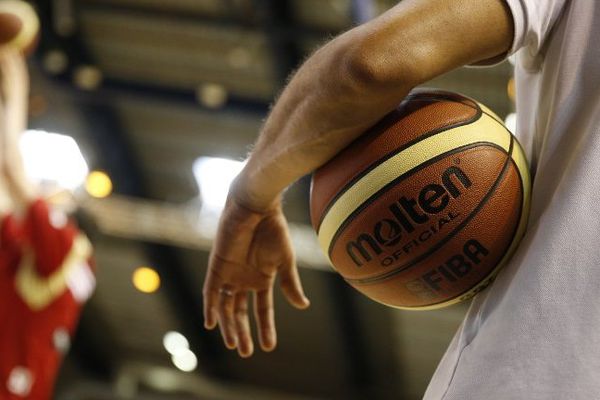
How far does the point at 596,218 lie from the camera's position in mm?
1120

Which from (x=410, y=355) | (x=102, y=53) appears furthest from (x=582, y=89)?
(x=410, y=355)

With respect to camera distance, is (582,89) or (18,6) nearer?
(582,89)

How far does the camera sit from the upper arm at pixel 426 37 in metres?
1.10

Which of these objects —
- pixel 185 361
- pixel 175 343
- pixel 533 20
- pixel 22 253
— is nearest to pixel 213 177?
pixel 175 343

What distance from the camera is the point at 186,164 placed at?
941 centimetres

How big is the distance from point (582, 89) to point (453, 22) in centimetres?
23

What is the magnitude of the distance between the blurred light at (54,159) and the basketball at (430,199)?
27.2 feet

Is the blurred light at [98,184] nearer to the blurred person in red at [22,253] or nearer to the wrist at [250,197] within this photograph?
the blurred person in red at [22,253]

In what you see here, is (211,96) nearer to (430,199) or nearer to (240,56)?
(240,56)

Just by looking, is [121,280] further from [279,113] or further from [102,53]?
[279,113]

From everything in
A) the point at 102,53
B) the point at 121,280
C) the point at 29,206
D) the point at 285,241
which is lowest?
the point at 285,241

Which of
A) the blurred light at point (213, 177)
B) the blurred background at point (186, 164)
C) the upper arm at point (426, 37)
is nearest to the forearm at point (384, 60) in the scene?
the upper arm at point (426, 37)

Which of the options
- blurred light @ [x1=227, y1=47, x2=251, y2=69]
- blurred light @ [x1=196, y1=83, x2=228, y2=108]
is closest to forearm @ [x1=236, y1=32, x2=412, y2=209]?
blurred light @ [x1=227, y1=47, x2=251, y2=69]

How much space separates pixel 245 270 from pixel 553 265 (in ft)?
2.19
